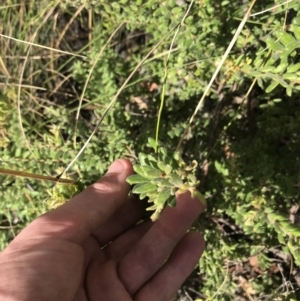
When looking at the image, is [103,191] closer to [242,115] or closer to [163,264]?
[163,264]

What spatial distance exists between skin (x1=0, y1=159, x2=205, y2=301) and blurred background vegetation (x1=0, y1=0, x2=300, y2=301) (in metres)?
0.21

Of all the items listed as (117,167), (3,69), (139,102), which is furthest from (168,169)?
(3,69)

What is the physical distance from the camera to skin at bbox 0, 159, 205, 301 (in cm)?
153

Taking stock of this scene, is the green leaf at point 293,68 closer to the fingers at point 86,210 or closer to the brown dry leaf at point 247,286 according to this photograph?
the fingers at point 86,210

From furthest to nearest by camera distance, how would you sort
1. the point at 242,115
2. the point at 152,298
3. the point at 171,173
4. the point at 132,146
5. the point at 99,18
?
the point at 99,18 < the point at 242,115 < the point at 132,146 < the point at 152,298 < the point at 171,173

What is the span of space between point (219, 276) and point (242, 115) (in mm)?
659

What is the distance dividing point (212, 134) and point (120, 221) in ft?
1.63

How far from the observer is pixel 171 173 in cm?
136

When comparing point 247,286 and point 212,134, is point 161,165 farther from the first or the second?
point 247,286

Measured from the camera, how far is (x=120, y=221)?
1832 millimetres

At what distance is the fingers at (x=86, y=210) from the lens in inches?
62.1

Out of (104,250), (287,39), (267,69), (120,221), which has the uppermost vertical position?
(287,39)

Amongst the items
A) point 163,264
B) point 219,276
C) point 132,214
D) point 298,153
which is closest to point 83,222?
point 132,214

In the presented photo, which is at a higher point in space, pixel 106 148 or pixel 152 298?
pixel 106 148
